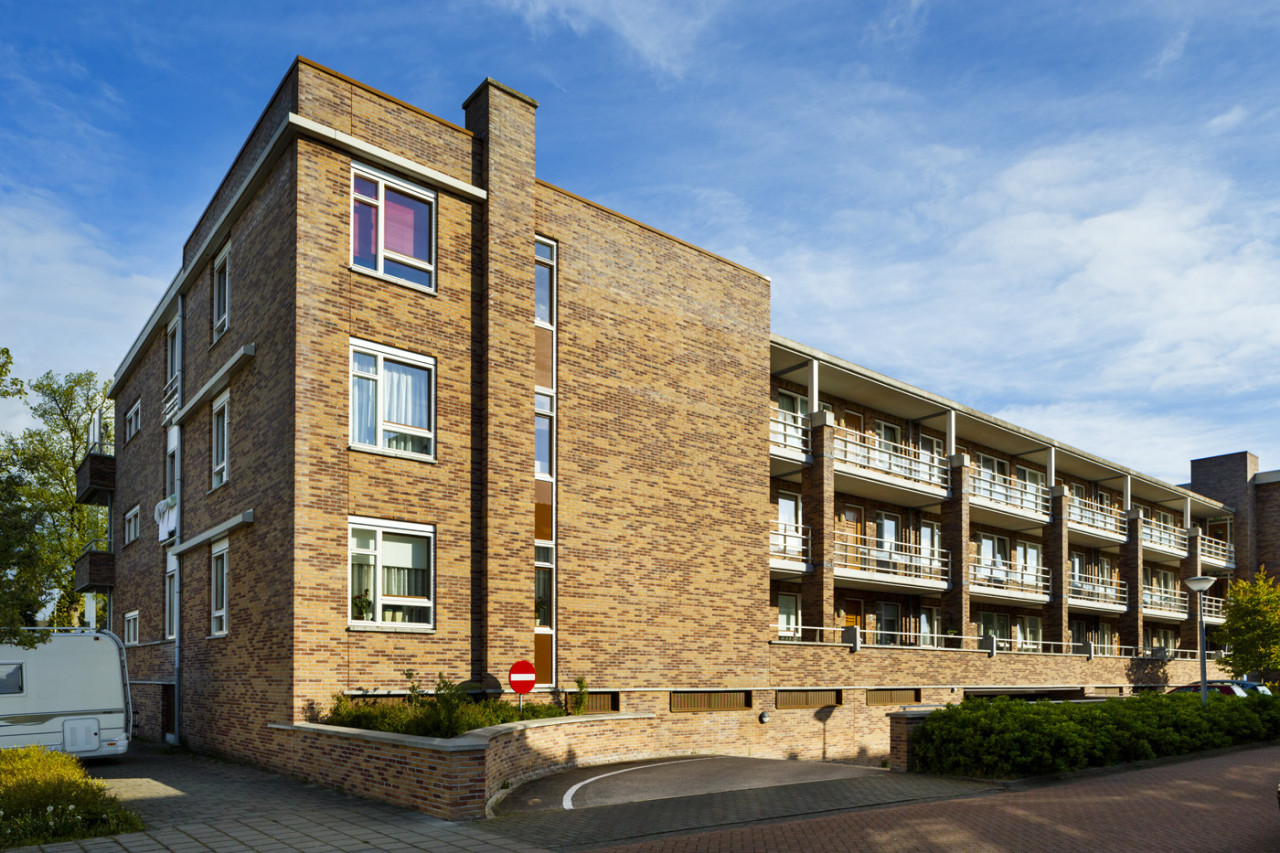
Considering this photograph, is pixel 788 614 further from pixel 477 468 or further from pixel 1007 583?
pixel 477 468

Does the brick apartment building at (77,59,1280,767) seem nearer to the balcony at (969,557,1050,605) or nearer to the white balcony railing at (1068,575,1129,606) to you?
the balcony at (969,557,1050,605)

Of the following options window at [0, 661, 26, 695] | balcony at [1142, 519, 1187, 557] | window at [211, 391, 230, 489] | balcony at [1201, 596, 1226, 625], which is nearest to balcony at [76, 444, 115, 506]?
window at [211, 391, 230, 489]

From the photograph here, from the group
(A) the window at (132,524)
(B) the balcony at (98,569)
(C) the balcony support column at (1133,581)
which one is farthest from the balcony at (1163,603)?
(B) the balcony at (98,569)

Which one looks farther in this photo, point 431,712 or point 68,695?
point 68,695

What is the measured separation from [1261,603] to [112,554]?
43.4 metres

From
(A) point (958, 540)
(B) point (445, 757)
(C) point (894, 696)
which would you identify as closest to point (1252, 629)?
(A) point (958, 540)

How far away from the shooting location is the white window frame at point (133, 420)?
2819 centimetres

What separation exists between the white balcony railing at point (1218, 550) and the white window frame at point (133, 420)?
1753 inches

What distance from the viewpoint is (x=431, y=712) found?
13.4 metres

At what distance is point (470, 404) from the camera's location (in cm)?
1825

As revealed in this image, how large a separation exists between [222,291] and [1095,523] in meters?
33.3

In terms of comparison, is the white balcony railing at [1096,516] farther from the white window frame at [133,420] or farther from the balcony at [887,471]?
the white window frame at [133,420]

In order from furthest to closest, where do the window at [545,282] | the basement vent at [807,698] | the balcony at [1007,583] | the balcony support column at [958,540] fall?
the balcony at [1007,583] < the balcony support column at [958,540] < the basement vent at [807,698] < the window at [545,282]

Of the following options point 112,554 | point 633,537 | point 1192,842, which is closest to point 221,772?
point 633,537
